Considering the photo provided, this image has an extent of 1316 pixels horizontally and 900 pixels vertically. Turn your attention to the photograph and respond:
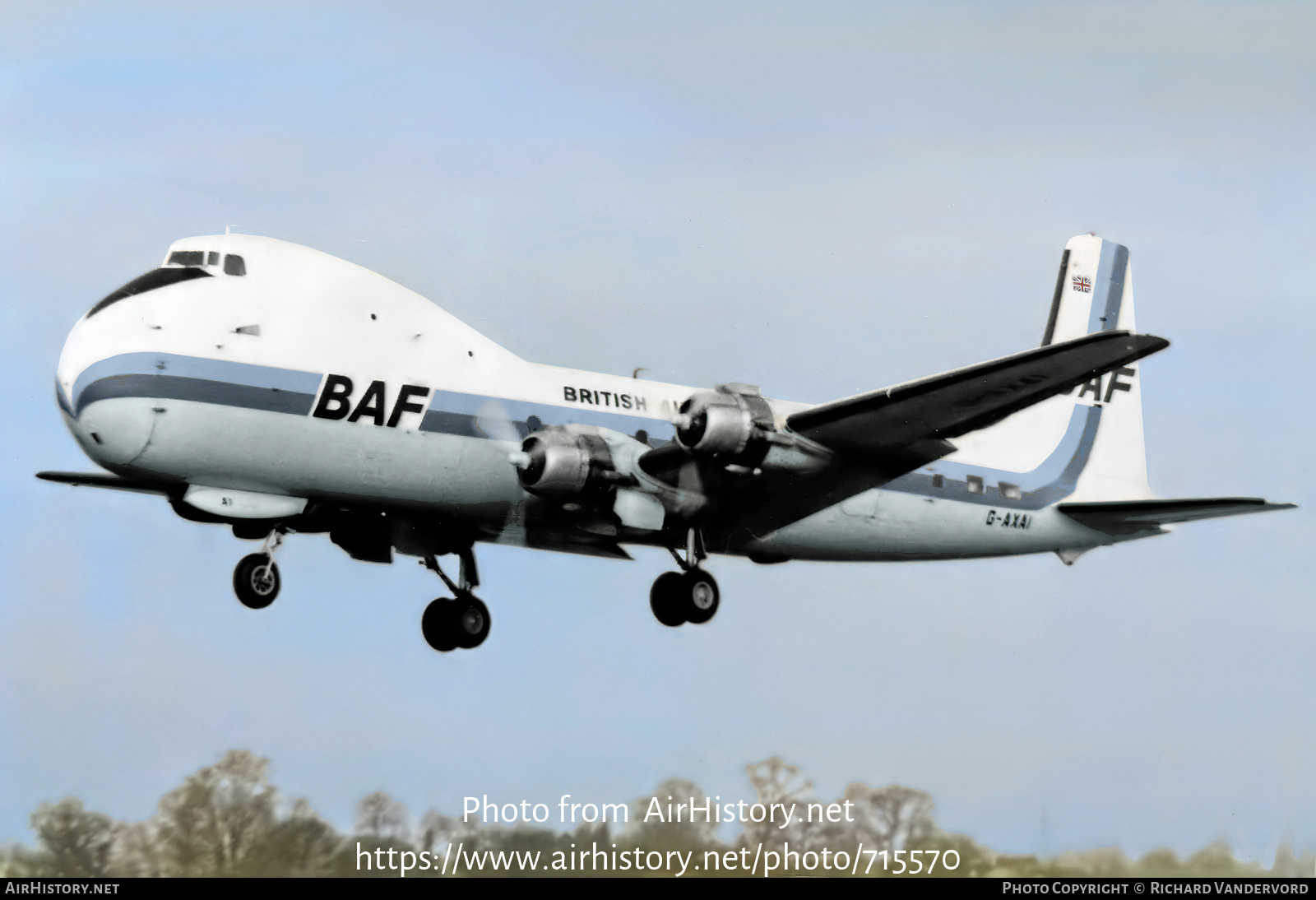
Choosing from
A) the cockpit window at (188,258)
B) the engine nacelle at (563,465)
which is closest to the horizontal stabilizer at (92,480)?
the cockpit window at (188,258)

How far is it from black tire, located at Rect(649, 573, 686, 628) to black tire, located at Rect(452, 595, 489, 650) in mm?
2544

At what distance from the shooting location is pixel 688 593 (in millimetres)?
Result: 17812

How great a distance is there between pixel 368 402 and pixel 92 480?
4762 millimetres

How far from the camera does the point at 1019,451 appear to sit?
842 inches

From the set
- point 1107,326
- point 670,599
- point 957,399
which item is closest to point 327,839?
point 670,599

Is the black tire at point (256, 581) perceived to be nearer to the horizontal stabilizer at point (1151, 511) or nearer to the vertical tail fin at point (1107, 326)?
the horizontal stabilizer at point (1151, 511)

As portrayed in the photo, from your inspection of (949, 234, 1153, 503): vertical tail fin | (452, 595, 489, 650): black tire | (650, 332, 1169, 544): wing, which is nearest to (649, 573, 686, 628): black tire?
(650, 332, 1169, 544): wing

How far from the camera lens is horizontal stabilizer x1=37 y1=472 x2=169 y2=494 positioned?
57.7 feet

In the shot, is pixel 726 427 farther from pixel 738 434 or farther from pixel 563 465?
pixel 563 465

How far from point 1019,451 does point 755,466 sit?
20.3 ft

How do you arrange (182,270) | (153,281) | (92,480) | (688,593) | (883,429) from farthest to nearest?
(92,480)
(688,593)
(883,429)
(182,270)
(153,281)

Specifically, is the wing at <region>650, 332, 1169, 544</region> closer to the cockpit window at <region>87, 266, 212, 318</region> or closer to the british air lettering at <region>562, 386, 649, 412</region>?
the british air lettering at <region>562, 386, 649, 412</region>

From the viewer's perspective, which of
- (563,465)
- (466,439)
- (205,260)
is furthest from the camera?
(563,465)

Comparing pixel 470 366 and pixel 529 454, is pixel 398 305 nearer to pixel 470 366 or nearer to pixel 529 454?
pixel 470 366
